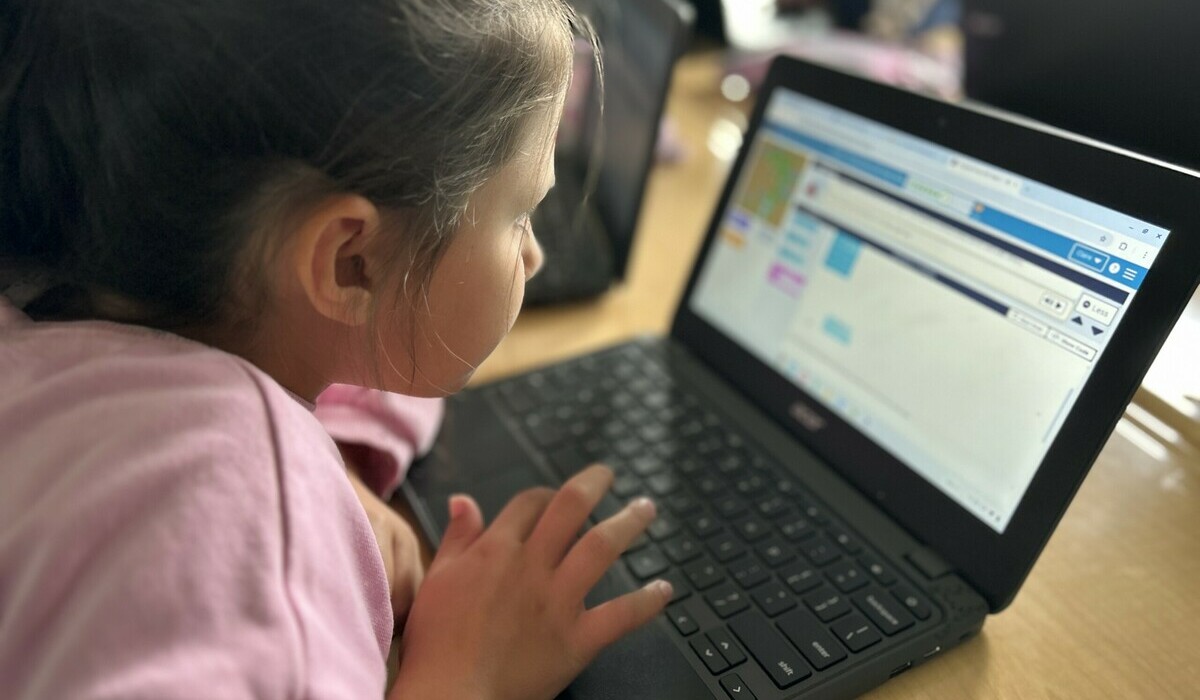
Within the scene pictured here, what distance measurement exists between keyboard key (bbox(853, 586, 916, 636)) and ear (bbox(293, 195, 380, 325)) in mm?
324

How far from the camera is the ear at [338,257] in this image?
40cm

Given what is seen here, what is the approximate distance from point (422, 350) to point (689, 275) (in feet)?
1.08

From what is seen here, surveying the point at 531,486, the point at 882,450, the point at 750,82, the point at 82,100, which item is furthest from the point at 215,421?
the point at 750,82

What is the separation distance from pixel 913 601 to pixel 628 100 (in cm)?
57

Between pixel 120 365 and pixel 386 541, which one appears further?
pixel 386 541

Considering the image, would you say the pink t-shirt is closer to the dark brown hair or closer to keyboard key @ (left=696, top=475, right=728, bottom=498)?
the dark brown hair

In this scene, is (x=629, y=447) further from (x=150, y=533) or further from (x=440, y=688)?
(x=150, y=533)

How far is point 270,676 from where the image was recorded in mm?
325

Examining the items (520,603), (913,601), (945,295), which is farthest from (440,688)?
(945,295)

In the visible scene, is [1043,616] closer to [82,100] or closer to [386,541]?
[386,541]

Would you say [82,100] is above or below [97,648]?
above

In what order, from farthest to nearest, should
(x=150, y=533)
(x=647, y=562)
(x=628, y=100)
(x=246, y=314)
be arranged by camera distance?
A: (x=628, y=100)
(x=647, y=562)
(x=246, y=314)
(x=150, y=533)

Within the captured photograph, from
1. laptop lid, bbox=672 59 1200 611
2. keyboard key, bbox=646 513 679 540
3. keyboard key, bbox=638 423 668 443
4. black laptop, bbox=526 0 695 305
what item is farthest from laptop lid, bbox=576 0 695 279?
keyboard key, bbox=646 513 679 540

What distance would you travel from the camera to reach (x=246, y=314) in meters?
0.44
